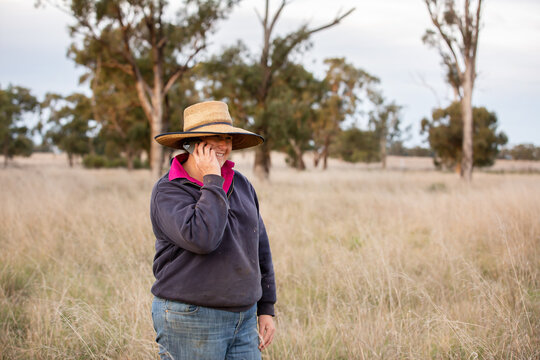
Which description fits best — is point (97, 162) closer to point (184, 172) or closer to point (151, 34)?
point (151, 34)

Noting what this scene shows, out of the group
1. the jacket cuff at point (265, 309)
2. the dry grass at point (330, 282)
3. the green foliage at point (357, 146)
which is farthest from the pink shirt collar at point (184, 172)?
the green foliage at point (357, 146)

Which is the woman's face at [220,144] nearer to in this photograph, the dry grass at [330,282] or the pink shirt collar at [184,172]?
the pink shirt collar at [184,172]

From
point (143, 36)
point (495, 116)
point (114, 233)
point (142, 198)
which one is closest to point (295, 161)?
point (495, 116)

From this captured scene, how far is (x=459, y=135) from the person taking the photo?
31.5 meters

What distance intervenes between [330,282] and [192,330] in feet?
8.39

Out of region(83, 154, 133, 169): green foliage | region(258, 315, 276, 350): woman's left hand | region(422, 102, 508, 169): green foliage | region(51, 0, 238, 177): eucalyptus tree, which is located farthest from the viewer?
region(83, 154, 133, 169): green foliage

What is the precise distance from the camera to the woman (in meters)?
1.60

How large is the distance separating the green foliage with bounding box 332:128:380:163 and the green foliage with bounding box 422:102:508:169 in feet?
33.4

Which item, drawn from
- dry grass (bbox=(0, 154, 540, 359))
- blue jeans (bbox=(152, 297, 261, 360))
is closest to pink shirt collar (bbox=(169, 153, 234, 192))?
blue jeans (bbox=(152, 297, 261, 360))

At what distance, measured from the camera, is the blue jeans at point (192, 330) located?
166cm

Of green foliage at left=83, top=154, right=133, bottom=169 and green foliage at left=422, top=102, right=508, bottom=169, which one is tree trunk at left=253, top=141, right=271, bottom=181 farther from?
green foliage at left=83, top=154, right=133, bottom=169

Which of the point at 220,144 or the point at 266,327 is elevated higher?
the point at 220,144

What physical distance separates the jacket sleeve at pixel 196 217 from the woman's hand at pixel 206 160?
5cm

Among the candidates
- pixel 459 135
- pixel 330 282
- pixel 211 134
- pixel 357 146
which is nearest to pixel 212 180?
pixel 211 134
